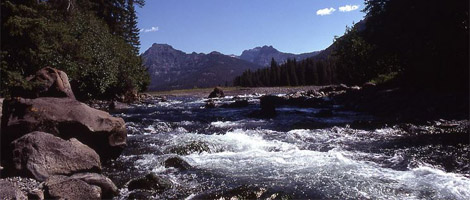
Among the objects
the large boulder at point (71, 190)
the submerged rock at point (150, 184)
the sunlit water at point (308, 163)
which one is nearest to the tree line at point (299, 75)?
the sunlit water at point (308, 163)

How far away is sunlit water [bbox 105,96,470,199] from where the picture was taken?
7215mm

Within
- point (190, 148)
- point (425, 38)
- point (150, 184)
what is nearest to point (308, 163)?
point (190, 148)

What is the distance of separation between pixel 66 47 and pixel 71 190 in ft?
71.5

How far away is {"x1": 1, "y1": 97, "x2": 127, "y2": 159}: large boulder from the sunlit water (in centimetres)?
73

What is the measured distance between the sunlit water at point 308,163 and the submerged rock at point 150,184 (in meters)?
0.20

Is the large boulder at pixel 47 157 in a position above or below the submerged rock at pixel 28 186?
above

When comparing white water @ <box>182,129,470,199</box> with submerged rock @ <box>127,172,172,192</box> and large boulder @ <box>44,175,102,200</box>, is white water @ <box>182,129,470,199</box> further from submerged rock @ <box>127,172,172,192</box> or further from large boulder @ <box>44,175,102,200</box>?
large boulder @ <box>44,175,102,200</box>

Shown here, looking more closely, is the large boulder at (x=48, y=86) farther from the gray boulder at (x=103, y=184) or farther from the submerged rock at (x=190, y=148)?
the gray boulder at (x=103, y=184)

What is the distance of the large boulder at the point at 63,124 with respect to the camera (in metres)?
9.69

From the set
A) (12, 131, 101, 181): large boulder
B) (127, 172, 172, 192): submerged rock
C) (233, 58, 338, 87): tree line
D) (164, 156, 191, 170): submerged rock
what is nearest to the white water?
(164, 156, 191, 170): submerged rock

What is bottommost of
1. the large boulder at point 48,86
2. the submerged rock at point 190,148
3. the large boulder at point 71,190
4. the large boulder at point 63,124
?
the submerged rock at point 190,148

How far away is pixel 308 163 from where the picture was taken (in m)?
9.44

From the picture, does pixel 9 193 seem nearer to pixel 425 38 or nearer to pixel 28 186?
pixel 28 186

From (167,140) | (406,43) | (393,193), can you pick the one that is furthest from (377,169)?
(406,43)
